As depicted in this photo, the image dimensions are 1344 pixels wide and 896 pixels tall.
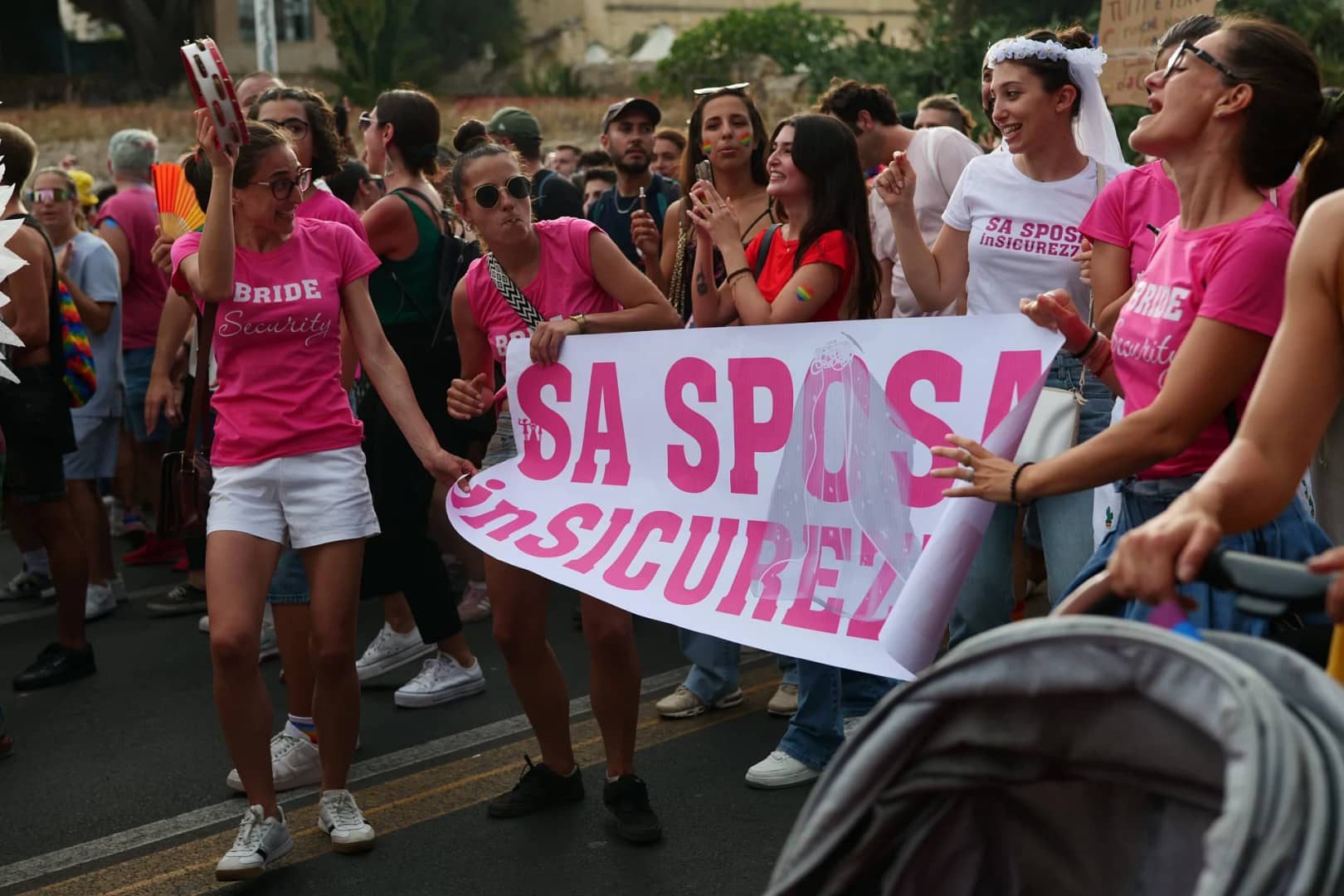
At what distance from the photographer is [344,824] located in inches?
179

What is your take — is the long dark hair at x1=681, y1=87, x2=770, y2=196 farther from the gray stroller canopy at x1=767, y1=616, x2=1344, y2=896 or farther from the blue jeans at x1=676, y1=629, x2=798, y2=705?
the gray stroller canopy at x1=767, y1=616, x2=1344, y2=896

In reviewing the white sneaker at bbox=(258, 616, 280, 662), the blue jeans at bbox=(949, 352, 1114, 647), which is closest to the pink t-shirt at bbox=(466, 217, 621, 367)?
the blue jeans at bbox=(949, 352, 1114, 647)

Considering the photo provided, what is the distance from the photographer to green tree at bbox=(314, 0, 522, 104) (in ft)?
165

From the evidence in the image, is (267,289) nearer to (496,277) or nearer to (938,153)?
(496,277)

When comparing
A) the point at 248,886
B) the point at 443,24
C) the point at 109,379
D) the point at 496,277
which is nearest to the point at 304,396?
the point at 496,277

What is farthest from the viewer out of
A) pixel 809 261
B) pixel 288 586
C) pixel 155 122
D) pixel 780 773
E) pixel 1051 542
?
pixel 155 122

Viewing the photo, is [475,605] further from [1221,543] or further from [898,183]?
[1221,543]

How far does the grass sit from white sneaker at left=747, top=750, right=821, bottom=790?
28994 millimetres

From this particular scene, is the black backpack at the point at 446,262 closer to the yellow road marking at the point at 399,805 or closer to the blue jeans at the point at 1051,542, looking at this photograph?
the yellow road marking at the point at 399,805

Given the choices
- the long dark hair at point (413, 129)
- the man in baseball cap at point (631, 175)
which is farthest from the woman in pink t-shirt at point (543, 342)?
the man in baseball cap at point (631, 175)

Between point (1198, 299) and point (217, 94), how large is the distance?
8.68 ft

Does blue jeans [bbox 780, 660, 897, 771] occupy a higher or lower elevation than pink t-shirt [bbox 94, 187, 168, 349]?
lower

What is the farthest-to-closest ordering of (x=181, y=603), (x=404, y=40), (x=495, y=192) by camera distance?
(x=404, y=40) → (x=181, y=603) → (x=495, y=192)

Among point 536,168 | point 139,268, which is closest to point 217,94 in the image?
point 536,168
